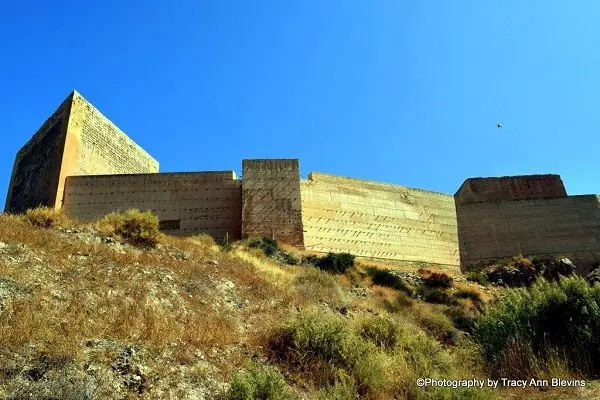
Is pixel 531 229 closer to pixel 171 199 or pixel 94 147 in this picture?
pixel 171 199

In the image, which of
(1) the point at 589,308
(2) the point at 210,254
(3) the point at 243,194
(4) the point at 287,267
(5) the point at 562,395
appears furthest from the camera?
(3) the point at 243,194

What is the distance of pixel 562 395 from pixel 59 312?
6.82 metres

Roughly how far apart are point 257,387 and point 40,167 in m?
21.0

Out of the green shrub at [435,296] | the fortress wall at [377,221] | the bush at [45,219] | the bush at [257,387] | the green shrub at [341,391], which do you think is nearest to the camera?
the bush at [257,387]

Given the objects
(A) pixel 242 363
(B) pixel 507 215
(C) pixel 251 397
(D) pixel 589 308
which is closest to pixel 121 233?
→ (A) pixel 242 363

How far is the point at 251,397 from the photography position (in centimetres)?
589

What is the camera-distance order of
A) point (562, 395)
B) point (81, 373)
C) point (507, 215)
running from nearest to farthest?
point (81, 373) → point (562, 395) → point (507, 215)

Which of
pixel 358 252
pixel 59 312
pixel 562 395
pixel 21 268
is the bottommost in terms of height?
pixel 562 395

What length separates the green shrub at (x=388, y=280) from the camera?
20.0 meters

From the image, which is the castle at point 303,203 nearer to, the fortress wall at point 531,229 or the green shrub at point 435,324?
the fortress wall at point 531,229

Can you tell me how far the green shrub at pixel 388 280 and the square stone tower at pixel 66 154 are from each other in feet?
42.0

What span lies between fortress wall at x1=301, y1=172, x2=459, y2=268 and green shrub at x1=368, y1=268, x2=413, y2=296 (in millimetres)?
2764

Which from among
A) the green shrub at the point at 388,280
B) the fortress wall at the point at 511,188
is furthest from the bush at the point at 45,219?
the fortress wall at the point at 511,188

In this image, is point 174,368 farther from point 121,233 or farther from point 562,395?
point 121,233
